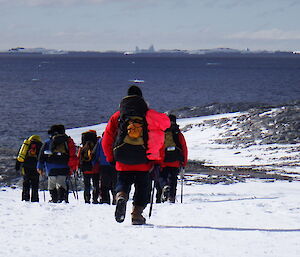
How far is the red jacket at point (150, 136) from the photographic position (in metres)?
7.12

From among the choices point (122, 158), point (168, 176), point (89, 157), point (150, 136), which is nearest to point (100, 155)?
point (89, 157)

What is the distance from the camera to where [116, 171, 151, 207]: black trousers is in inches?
292

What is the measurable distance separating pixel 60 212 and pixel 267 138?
73.5 ft

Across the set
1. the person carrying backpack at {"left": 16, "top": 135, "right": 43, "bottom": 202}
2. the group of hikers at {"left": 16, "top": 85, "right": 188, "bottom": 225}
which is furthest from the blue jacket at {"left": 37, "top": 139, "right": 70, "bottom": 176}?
the person carrying backpack at {"left": 16, "top": 135, "right": 43, "bottom": 202}

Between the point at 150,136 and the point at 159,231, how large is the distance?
1227 mm

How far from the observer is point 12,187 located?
18.0 meters

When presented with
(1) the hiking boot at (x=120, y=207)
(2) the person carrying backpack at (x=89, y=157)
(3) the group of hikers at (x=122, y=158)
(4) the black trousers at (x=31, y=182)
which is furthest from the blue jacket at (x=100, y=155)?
(1) the hiking boot at (x=120, y=207)

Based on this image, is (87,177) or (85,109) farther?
(85,109)

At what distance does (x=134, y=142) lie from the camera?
719 centimetres

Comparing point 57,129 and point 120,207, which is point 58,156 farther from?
point 120,207

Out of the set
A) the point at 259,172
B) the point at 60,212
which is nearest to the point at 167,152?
the point at 60,212

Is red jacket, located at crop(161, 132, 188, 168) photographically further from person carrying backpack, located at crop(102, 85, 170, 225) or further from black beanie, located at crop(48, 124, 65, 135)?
person carrying backpack, located at crop(102, 85, 170, 225)

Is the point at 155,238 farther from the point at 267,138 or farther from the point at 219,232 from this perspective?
the point at 267,138

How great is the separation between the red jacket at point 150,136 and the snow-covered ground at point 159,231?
82 centimetres
